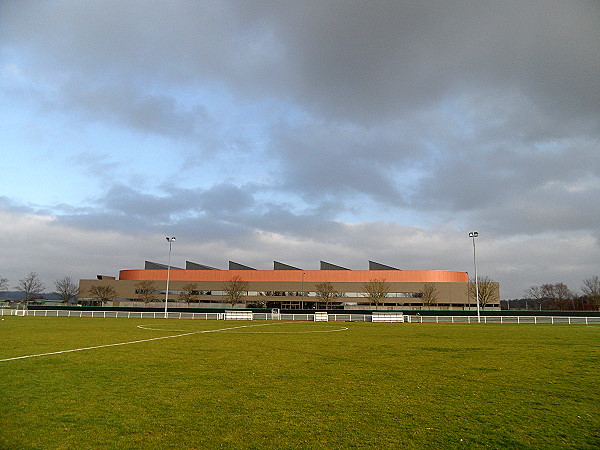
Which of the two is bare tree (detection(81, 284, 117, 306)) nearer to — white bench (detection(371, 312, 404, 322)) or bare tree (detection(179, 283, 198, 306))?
bare tree (detection(179, 283, 198, 306))

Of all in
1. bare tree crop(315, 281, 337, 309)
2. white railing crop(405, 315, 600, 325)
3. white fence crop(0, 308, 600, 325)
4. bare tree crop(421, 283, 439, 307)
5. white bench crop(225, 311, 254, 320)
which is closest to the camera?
white railing crop(405, 315, 600, 325)

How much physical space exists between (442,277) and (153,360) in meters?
85.1

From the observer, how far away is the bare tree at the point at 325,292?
8962 centimetres

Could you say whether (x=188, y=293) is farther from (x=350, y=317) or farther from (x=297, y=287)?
(x=350, y=317)

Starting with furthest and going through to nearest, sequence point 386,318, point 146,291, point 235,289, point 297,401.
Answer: point 146,291 → point 235,289 → point 386,318 → point 297,401

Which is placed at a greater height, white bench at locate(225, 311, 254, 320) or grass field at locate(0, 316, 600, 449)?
grass field at locate(0, 316, 600, 449)

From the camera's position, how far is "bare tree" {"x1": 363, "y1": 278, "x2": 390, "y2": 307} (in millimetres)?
87125

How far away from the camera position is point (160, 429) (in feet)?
23.8

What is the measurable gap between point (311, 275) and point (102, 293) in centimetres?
4793

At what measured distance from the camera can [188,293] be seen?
3760 inches

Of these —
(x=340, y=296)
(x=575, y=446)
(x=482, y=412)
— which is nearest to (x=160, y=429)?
(x=482, y=412)

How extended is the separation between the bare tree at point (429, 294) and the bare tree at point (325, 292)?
18226mm

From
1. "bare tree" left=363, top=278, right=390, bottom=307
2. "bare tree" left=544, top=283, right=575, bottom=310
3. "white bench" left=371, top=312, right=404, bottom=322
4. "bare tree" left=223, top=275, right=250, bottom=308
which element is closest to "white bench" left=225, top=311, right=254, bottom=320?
"white bench" left=371, top=312, right=404, bottom=322

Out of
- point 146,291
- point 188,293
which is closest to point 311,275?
point 188,293
